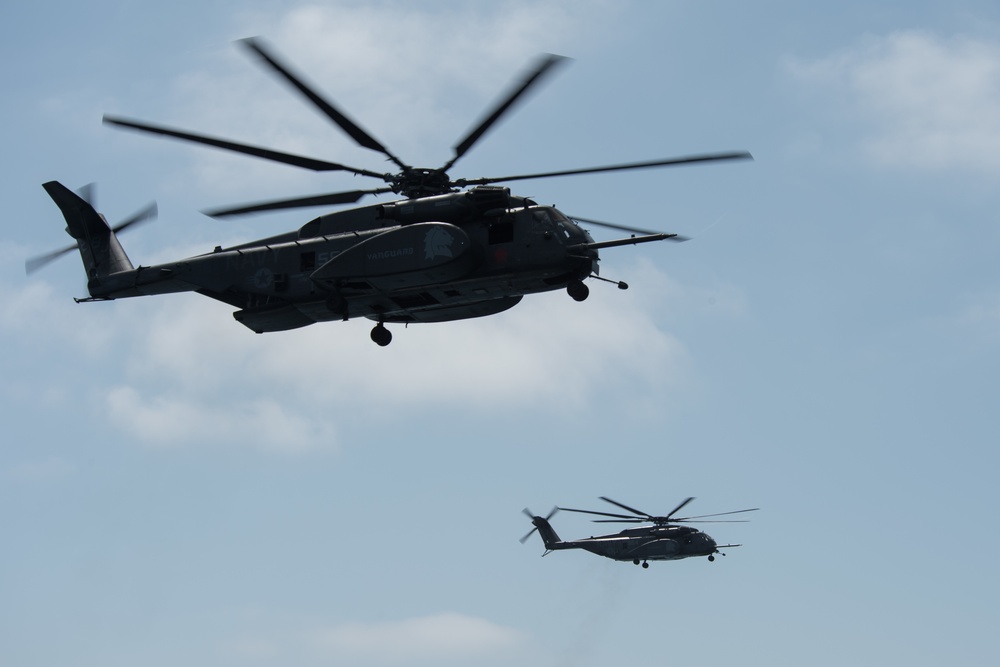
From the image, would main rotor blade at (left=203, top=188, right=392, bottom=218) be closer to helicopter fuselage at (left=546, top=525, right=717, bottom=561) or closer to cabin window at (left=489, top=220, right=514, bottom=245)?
cabin window at (left=489, top=220, right=514, bottom=245)

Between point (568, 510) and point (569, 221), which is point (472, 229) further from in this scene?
point (568, 510)

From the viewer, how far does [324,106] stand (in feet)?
81.6

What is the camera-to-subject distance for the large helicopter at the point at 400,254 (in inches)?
1072

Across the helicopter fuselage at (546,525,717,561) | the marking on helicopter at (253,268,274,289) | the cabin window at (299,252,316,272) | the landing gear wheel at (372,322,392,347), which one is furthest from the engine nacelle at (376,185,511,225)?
the helicopter fuselage at (546,525,717,561)

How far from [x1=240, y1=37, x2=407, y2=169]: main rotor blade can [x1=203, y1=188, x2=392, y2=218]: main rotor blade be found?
4.90 feet

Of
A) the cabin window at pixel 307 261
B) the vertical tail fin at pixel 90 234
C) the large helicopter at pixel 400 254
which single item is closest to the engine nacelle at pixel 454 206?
the large helicopter at pixel 400 254

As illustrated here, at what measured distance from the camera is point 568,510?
55.8 m

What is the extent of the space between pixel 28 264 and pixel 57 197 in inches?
152

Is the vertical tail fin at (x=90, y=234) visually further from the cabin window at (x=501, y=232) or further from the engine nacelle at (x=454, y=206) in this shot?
the cabin window at (x=501, y=232)

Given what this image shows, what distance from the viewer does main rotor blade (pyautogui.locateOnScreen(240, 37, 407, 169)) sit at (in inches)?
910

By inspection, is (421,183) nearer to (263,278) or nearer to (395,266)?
(395,266)

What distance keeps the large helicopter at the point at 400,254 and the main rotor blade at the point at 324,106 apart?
0.03 meters

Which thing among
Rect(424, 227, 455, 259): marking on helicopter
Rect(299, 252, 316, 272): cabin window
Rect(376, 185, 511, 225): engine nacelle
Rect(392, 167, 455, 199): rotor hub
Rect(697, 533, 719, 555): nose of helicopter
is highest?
Rect(697, 533, 719, 555): nose of helicopter

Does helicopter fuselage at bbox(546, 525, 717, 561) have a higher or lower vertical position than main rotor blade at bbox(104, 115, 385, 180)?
higher
